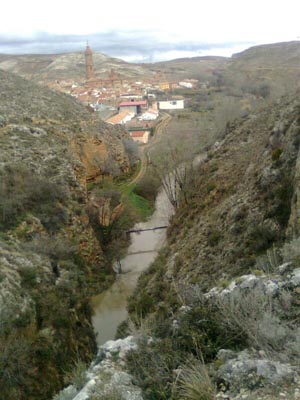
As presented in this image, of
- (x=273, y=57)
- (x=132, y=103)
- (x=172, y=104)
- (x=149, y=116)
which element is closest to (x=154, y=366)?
(x=149, y=116)

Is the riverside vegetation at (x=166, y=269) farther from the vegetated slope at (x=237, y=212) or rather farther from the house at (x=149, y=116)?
the house at (x=149, y=116)

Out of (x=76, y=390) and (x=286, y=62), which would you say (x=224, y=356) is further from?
(x=286, y=62)

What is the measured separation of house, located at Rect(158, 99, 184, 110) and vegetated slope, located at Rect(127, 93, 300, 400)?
46.3m

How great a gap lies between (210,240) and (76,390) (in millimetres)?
7314

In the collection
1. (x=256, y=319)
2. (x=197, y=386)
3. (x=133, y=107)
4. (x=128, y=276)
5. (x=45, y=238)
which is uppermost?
(x=256, y=319)

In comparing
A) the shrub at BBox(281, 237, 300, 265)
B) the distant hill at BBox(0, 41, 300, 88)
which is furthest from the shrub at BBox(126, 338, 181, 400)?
the distant hill at BBox(0, 41, 300, 88)

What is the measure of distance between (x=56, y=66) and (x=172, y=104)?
7706cm

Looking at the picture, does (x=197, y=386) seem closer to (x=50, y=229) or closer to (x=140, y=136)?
(x=50, y=229)

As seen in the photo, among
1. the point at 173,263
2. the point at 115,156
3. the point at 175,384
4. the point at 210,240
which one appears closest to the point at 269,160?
the point at 210,240

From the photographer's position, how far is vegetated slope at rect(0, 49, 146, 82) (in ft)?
382

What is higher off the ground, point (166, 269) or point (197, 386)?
point (197, 386)

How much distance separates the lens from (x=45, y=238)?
49.2ft

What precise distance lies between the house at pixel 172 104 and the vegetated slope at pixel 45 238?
107ft

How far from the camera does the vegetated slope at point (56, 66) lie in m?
117
